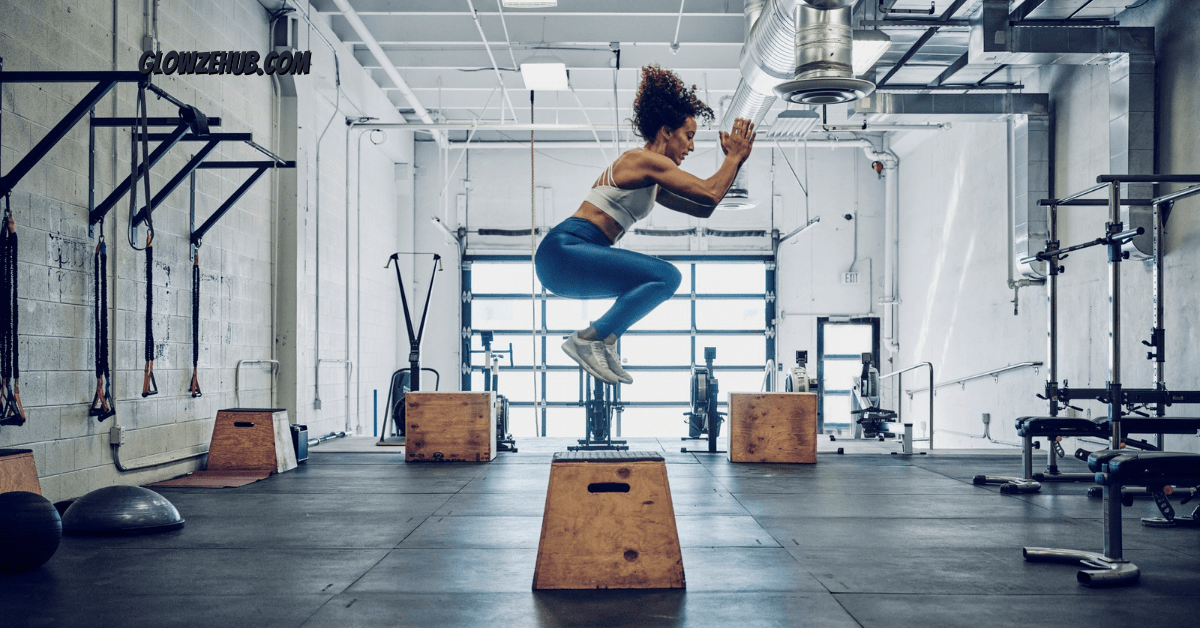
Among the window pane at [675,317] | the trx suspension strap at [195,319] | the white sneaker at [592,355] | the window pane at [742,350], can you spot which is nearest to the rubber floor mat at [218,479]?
the trx suspension strap at [195,319]

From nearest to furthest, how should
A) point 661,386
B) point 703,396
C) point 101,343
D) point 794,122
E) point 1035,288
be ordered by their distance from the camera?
1. point 101,343
2. point 1035,288
3. point 703,396
4. point 794,122
5. point 661,386

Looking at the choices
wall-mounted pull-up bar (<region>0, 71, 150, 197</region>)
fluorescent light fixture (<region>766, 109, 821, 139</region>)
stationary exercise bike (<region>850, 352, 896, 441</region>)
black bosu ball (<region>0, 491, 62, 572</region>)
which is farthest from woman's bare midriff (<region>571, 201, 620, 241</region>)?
stationary exercise bike (<region>850, 352, 896, 441</region>)

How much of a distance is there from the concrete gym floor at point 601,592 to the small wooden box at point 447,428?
1.60m

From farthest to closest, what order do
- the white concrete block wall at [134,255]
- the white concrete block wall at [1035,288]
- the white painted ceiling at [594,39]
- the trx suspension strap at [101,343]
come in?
1. the white painted ceiling at [594,39]
2. the white concrete block wall at [1035,288]
3. the trx suspension strap at [101,343]
4. the white concrete block wall at [134,255]

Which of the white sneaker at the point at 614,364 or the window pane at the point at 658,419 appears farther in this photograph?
the window pane at the point at 658,419

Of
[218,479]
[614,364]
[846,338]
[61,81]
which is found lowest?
[218,479]

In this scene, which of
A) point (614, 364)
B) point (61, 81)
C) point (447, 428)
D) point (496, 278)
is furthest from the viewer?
point (496, 278)

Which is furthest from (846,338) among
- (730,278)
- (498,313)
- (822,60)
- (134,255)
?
(134,255)

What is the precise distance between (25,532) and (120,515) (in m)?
0.99

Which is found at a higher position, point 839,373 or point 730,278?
point 730,278

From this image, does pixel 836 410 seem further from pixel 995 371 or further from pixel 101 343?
pixel 101 343

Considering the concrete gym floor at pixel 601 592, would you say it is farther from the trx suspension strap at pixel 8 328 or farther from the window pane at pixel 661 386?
the window pane at pixel 661 386

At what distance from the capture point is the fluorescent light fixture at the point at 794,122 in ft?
35.3

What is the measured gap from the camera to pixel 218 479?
21.3 ft
